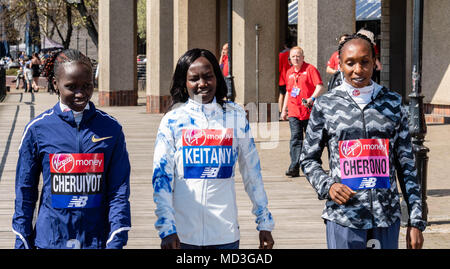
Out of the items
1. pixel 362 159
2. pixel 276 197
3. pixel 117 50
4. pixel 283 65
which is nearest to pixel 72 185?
pixel 362 159

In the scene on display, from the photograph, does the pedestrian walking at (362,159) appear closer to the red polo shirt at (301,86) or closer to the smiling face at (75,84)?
the smiling face at (75,84)

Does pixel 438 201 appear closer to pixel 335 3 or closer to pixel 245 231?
pixel 245 231

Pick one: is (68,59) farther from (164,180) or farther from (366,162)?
(366,162)

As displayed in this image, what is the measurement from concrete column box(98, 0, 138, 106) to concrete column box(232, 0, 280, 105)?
8.76m

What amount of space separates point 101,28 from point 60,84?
26294 mm

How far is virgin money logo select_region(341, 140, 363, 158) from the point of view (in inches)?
175

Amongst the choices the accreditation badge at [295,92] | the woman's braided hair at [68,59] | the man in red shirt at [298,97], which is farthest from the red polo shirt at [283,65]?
the woman's braided hair at [68,59]

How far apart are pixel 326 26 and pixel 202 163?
11773 millimetres

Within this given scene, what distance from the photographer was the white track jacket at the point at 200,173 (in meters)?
4.34

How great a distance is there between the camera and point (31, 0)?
48.6 metres

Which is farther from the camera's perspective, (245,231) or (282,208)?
(282,208)

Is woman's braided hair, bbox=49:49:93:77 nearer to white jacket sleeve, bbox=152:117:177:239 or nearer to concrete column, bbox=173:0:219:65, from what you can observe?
white jacket sleeve, bbox=152:117:177:239

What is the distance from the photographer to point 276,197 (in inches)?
414
